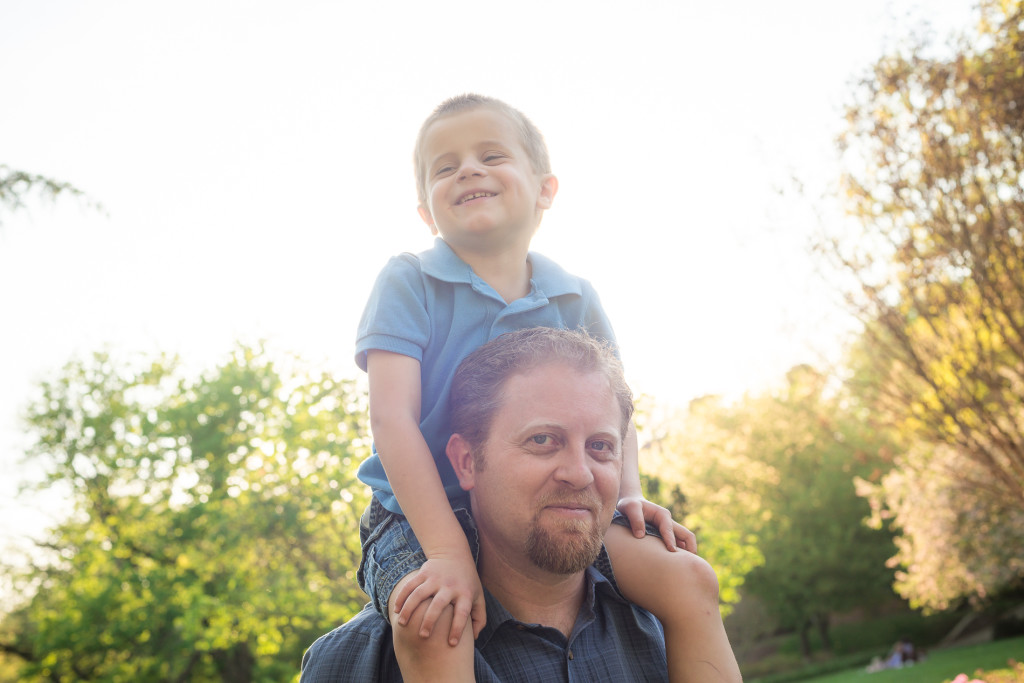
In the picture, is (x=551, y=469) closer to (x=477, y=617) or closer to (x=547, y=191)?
(x=477, y=617)

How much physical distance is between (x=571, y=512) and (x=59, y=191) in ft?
26.7

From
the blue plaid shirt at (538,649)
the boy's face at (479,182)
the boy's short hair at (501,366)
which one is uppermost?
the boy's face at (479,182)

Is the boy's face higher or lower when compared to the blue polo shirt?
higher

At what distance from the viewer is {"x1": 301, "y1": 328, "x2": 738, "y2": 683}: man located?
2.05 metres

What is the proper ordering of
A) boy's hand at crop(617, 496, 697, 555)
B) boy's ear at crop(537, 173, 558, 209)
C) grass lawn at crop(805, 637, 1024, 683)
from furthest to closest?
grass lawn at crop(805, 637, 1024, 683) < boy's ear at crop(537, 173, 558, 209) < boy's hand at crop(617, 496, 697, 555)

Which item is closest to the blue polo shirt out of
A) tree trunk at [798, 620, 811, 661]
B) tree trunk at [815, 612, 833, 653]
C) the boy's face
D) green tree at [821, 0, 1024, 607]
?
the boy's face

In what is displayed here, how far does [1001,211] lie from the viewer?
336 inches

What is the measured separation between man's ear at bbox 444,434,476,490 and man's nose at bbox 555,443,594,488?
297 millimetres

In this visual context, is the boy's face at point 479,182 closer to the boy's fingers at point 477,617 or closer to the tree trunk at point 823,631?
the boy's fingers at point 477,617

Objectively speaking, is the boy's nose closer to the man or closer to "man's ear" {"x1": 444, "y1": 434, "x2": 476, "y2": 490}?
the man

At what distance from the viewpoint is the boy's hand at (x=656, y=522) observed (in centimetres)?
231

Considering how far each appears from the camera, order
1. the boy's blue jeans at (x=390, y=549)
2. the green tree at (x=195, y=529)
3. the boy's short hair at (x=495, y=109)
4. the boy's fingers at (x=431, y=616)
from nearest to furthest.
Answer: the boy's fingers at (x=431, y=616) < the boy's blue jeans at (x=390, y=549) < the boy's short hair at (x=495, y=109) < the green tree at (x=195, y=529)

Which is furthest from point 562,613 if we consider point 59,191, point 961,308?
point 961,308

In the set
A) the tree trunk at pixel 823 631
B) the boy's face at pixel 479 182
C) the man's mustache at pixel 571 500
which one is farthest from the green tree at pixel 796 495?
the man's mustache at pixel 571 500
